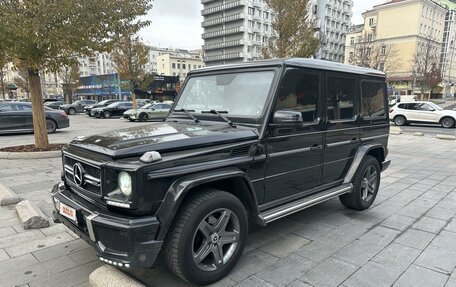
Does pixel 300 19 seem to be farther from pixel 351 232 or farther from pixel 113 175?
pixel 113 175

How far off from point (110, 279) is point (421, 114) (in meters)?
A: 21.9

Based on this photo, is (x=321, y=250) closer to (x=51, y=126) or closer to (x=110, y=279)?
(x=110, y=279)

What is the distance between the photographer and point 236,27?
83.3 meters

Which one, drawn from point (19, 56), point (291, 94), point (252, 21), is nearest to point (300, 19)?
point (19, 56)

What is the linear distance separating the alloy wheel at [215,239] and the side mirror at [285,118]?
3.49ft

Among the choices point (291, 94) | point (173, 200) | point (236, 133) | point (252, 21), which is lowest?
point (173, 200)

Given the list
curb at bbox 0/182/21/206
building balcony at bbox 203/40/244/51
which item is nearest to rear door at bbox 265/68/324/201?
curb at bbox 0/182/21/206

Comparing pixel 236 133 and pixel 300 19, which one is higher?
pixel 300 19

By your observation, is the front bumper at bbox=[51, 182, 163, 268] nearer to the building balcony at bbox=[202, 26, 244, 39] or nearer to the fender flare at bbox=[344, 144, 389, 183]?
the fender flare at bbox=[344, 144, 389, 183]

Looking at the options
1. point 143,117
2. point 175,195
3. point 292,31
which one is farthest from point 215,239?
point 143,117

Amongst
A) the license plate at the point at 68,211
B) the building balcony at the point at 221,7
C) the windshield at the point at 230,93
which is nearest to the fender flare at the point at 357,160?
the windshield at the point at 230,93

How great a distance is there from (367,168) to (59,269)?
13.8 feet

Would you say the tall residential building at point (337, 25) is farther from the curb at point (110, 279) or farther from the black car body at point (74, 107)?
the curb at point (110, 279)

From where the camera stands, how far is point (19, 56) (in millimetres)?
7648
